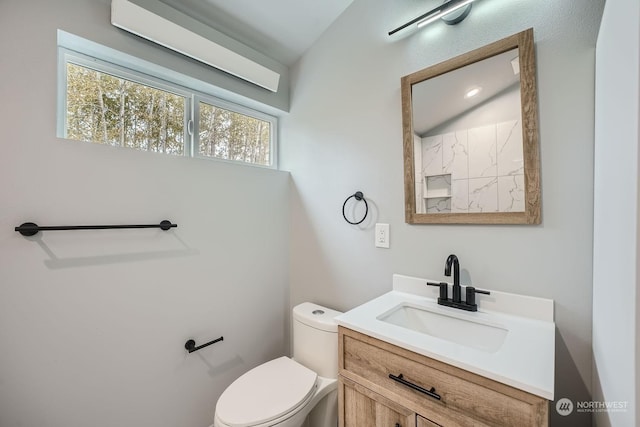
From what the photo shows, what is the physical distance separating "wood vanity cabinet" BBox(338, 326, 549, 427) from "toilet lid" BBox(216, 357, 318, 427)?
27cm

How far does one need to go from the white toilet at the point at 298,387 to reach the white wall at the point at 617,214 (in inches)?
42.2

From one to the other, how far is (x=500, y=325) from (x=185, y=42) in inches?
82.1

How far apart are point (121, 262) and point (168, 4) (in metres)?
1.43

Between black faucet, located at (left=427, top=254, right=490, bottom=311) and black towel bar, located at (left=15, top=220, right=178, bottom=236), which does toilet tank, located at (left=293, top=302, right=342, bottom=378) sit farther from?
black towel bar, located at (left=15, top=220, right=178, bottom=236)

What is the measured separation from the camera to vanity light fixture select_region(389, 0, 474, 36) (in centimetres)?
119

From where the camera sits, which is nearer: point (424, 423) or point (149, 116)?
point (424, 423)

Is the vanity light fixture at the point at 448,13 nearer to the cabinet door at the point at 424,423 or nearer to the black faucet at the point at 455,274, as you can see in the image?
the black faucet at the point at 455,274

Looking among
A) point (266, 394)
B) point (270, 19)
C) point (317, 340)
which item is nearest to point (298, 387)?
point (266, 394)

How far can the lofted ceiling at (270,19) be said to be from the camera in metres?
1.57

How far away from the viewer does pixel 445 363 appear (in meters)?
0.83

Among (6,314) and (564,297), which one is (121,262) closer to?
(6,314)

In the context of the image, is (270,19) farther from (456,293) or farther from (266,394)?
(266,394)

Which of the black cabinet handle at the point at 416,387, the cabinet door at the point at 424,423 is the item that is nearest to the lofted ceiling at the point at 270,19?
the black cabinet handle at the point at 416,387

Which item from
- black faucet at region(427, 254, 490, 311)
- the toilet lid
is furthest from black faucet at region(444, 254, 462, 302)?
the toilet lid
